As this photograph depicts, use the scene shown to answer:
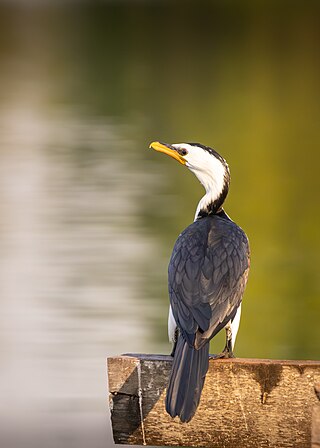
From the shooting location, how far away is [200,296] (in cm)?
256

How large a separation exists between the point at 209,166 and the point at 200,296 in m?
0.64

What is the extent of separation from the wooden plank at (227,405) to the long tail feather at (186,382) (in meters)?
0.03

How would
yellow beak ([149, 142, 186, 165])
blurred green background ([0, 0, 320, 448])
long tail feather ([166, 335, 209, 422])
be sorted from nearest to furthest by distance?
long tail feather ([166, 335, 209, 422]), yellow beak ([149, 142, 186, 165]), blurred green background ([0, 0, 320, 448])

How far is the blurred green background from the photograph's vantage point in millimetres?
5996

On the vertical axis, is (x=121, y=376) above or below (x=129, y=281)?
above

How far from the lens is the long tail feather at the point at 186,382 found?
214cm

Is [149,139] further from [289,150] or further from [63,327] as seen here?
[63,327]

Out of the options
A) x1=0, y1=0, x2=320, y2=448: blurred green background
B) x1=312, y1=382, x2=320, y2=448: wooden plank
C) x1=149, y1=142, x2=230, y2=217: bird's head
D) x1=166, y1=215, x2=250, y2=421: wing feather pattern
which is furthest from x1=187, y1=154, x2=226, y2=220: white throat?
x1=0, y1=0, x2=320, y2=448: blurred green background

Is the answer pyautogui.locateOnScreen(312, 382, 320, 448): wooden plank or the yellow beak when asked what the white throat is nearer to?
the yellow beak

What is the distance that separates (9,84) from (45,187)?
98.5 inches

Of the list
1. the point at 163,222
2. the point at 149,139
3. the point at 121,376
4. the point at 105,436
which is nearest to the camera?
the point at 121,376

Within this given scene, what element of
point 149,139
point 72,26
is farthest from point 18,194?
point 72,26

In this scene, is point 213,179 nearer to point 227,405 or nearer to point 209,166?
point 209,166

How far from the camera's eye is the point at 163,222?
6.74 metres
